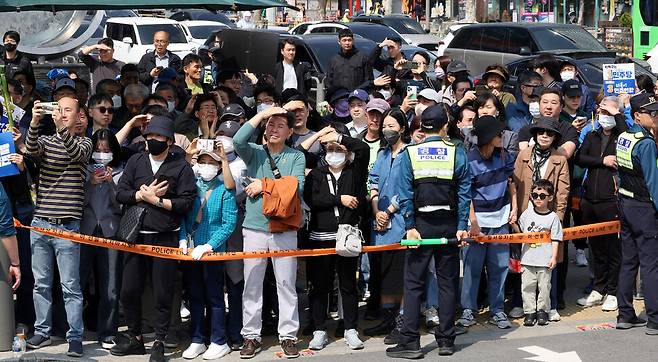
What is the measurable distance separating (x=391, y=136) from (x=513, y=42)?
1326 cm

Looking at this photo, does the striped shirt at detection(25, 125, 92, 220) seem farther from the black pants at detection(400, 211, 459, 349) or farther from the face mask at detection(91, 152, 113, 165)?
the black pants at detection(400, 211, 459, 349)

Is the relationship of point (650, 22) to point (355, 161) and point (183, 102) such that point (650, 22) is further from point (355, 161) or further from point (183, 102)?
point (355, 161)

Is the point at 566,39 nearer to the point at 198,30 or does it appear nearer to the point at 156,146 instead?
the point at 198,30

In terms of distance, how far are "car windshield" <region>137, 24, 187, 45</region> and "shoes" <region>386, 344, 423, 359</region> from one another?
19.7 m

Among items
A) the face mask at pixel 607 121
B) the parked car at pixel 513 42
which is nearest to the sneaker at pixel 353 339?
the face mask at pixel 607 121

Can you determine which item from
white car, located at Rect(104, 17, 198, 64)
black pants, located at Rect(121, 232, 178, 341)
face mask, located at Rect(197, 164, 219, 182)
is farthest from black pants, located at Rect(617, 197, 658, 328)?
white car, located at Rect(104, 17, 198, 64)

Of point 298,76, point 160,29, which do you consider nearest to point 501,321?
point 298,76

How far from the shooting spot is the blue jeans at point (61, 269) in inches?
340

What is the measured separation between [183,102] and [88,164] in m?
2.79

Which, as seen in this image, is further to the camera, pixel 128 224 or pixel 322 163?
pixel 322 163

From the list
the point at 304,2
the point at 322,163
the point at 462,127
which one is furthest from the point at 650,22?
the point at 304,2

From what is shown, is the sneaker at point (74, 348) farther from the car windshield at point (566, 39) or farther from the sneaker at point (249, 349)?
the car windshield at point (566, 39)

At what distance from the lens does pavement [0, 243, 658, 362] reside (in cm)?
876

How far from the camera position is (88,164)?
8.86 metres
